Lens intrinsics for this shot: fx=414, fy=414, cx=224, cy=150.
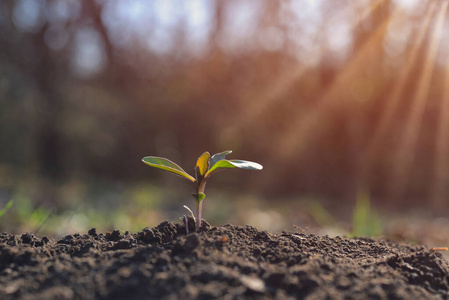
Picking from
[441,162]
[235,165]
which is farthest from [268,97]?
[235,165]

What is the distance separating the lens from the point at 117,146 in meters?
7.62

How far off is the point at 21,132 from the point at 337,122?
217 inches

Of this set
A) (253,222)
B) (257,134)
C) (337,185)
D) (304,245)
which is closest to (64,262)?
(304,245)

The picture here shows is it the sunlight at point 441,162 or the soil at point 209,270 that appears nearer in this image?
the soil at point 209,270

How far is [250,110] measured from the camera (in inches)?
289

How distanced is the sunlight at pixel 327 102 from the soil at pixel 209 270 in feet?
19.3

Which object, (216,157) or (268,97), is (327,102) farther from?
(216,157)

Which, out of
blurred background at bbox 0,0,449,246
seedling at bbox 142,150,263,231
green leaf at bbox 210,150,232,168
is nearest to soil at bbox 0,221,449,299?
seedling at bbox 142,150,263,231

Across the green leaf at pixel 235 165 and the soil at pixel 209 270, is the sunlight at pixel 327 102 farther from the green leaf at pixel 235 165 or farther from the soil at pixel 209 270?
the green leaf at pixel 235 165

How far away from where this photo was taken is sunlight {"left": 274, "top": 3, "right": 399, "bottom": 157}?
706 cm

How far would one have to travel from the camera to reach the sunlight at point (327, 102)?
278 inches

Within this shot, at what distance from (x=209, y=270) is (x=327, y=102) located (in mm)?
6634

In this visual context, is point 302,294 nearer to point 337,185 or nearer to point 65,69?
point 337,185

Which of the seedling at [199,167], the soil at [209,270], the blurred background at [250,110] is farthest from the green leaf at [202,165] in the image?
the blurred background at [250,110]
